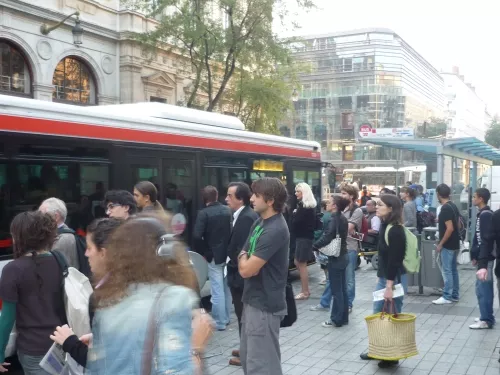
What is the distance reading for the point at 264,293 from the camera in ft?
14.9

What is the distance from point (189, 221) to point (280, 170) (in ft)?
11.3

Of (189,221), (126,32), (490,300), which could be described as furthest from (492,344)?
(126,32)

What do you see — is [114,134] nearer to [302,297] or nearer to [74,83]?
[302,297]

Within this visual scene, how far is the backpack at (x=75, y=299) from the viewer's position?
3516 mm

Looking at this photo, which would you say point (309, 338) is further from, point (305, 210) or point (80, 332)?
point (80, 332)

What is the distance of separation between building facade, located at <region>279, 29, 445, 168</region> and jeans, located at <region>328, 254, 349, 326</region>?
5805 centimetres

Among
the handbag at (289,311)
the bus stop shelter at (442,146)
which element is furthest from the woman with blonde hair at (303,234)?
the handbag at (289,311)

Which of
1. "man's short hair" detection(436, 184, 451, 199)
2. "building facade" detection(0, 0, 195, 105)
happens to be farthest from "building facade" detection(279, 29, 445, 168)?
"man's short hair" detection(436, 184, 451, 199)

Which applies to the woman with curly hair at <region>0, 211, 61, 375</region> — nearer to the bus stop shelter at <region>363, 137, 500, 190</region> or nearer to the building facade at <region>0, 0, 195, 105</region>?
the bus stop shelter at <region>363, 137, 500, 190</region>

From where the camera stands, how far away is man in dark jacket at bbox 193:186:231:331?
7694 mm

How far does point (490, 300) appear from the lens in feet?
25.2

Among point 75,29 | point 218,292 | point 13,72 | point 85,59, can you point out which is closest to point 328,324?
point 218,292

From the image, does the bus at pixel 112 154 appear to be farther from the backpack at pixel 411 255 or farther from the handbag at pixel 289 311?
the backpack at pixel 411 255

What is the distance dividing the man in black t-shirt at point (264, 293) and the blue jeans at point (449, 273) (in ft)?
18.1
